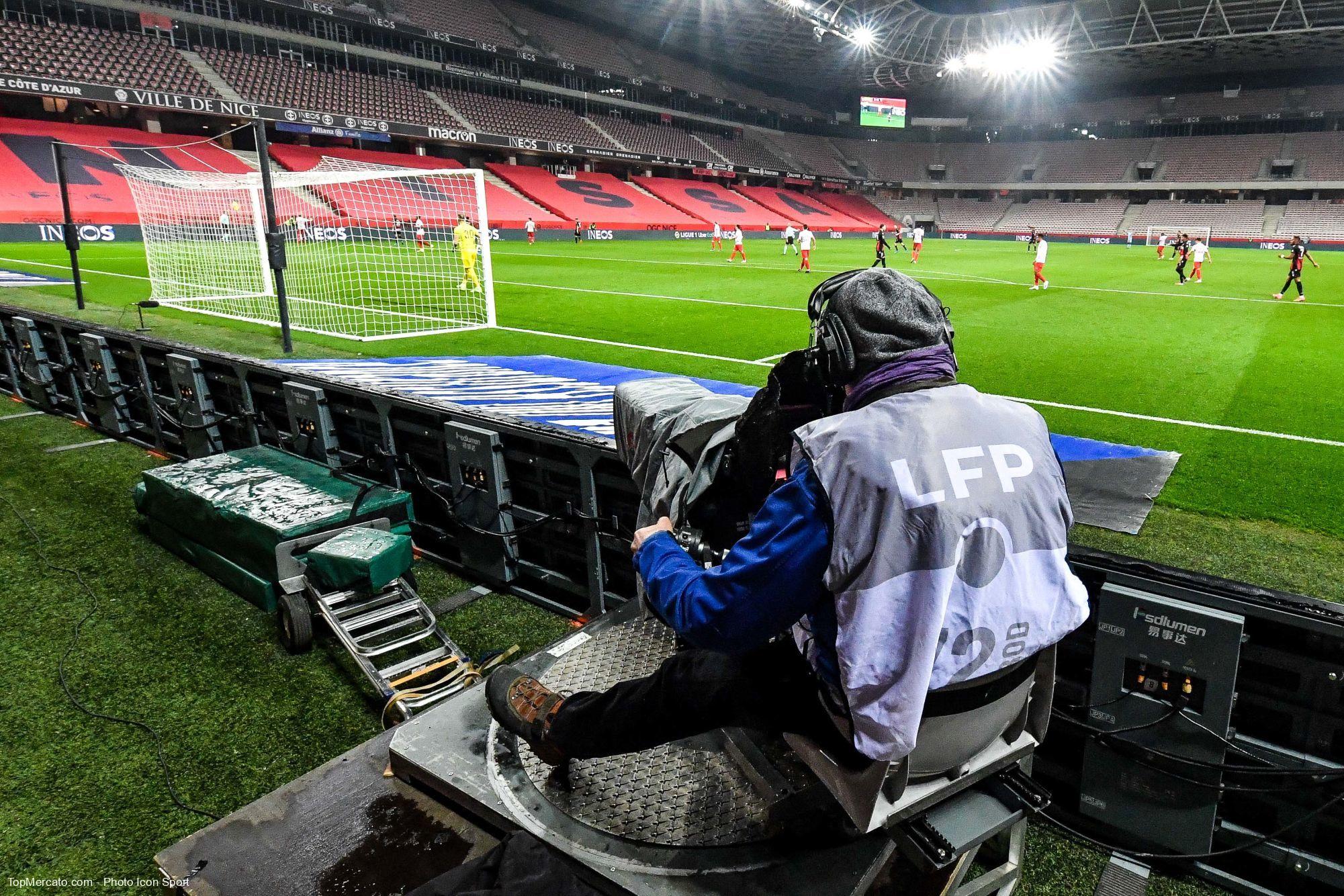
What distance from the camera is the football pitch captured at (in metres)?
4.89

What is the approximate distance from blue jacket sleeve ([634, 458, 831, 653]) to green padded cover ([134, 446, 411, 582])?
3.29 metres

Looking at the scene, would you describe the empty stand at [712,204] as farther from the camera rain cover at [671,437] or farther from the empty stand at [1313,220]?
the camera rain cover at [671,437]

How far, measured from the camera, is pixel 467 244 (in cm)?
1580

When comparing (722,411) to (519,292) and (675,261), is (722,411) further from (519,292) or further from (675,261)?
(675,261)

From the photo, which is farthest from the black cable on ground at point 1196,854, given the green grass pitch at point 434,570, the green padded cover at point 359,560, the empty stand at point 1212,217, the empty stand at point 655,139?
the empty stand at point 1212,217

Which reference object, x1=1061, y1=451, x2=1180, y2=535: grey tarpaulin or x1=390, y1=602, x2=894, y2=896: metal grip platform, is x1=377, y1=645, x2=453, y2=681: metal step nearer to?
x1=390, y1=602, x2=894, y2=896: metal grip platform

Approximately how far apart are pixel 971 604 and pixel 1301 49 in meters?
75.1

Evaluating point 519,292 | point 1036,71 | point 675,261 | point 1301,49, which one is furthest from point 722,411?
point 1036,71

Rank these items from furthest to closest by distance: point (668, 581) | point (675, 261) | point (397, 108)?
1. point (397, 108)
2. point (675, 261)
3. point (668, 581)

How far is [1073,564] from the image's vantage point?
2750 millimetres

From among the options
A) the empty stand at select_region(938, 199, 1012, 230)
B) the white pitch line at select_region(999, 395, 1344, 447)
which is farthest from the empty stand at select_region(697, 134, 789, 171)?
the white pitch line at select_region(999, 395, 1344, 447)

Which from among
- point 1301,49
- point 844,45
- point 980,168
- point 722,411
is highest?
point 844,45

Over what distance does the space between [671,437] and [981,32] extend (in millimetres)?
74354

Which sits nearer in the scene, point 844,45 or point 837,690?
point 837,690
